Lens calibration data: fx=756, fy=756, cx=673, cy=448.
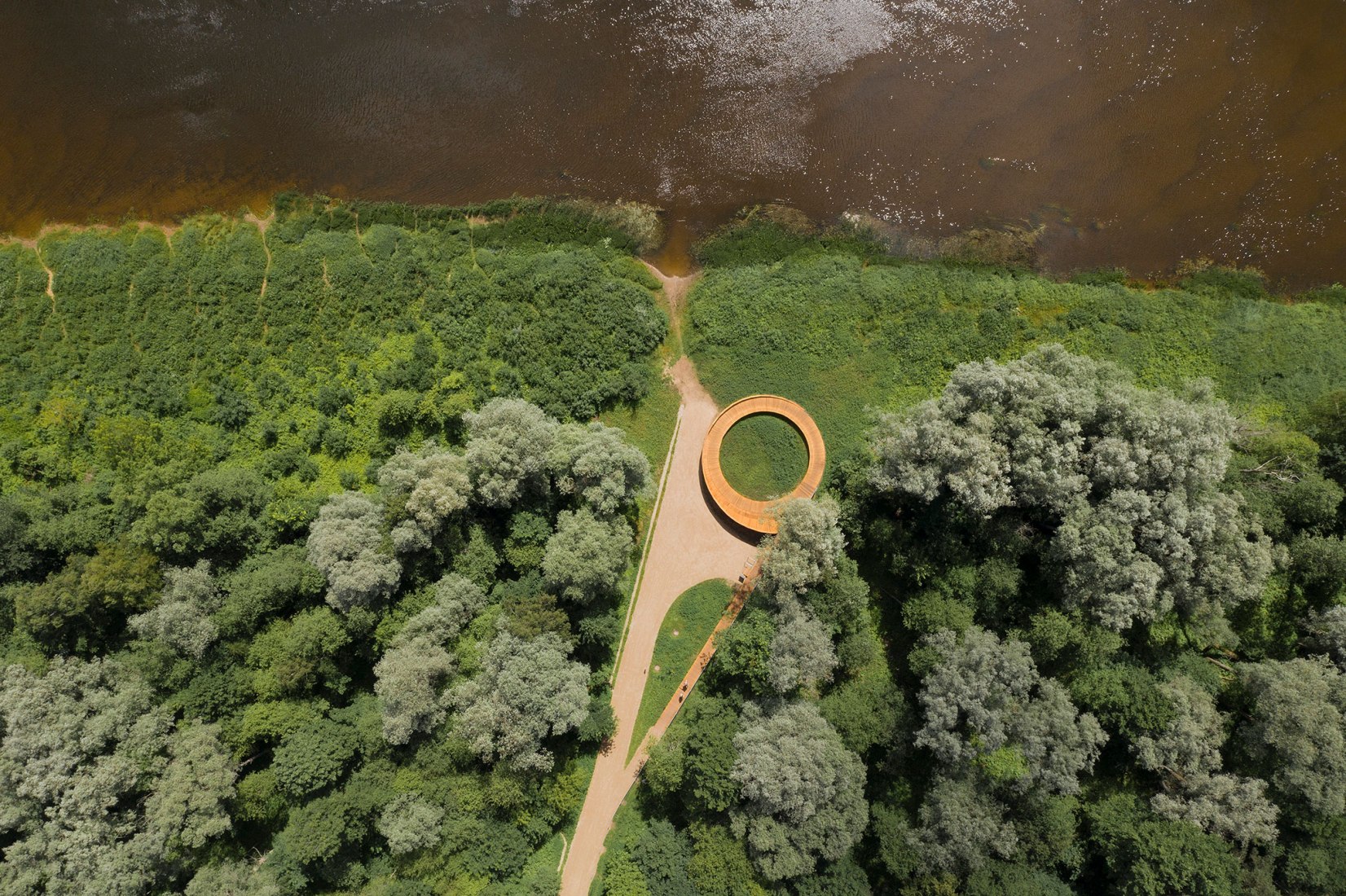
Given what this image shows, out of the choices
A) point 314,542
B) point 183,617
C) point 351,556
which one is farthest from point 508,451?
point 183,617

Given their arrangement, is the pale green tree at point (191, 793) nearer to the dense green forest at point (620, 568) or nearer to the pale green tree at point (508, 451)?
the dense green forest at point (620, 568)

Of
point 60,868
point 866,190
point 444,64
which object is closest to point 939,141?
point 866,190

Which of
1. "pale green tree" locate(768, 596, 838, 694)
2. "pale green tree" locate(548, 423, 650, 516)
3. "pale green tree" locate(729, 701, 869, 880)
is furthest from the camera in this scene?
"pale green tree" locate(548, 423, 650, 516)

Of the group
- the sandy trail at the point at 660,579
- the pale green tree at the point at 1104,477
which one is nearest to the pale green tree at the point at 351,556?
the sandy trail at the point at 660,579

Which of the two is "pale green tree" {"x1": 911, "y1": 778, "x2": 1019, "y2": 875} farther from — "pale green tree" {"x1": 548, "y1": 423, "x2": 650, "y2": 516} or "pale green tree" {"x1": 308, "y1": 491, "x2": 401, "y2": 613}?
"pale green tree" {"x1": 308, "y1": 491, "x2": 401, "y2": 613}

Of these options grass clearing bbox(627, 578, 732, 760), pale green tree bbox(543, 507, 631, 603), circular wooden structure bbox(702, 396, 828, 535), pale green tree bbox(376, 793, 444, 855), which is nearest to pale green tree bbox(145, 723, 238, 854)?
pale green tree bbox(376, 793, 444, 855)

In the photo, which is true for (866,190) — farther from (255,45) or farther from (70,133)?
(70,133)
